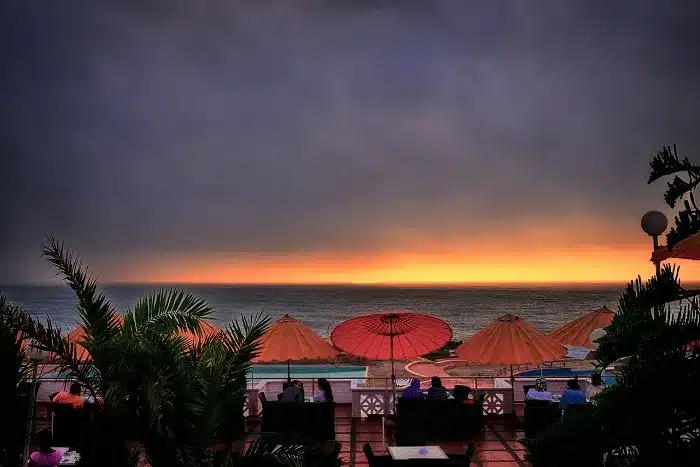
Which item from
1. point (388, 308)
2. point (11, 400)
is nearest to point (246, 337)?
point (11, 400)

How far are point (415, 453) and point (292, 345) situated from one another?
4488 mm

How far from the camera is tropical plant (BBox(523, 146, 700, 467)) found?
296cm

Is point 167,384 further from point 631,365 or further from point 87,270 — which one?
point 631,365

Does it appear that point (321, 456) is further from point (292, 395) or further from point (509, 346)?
point (509, 346)

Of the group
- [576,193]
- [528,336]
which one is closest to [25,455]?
[528,336]

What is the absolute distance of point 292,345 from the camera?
10.7 metres

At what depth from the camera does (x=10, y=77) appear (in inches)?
997

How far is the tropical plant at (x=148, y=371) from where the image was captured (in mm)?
4727

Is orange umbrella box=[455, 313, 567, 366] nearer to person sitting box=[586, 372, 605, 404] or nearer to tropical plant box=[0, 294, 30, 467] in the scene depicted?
person sitting box=[586, 372, 605, 404]

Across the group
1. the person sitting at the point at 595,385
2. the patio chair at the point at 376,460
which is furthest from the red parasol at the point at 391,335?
the patio chair at the point at 376,460

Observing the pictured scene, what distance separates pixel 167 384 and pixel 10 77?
25.5 meters

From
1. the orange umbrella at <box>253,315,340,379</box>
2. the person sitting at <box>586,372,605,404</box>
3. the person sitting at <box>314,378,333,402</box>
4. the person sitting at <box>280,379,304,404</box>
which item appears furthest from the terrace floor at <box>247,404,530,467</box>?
the person sitting at <box>586,372,605,404</box>

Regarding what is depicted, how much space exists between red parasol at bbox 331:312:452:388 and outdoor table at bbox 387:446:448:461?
8.24 feet

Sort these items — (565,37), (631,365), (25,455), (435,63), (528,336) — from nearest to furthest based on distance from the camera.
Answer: (631,365)
(25,455)
(528,336)
(565,37)
(435,63)
